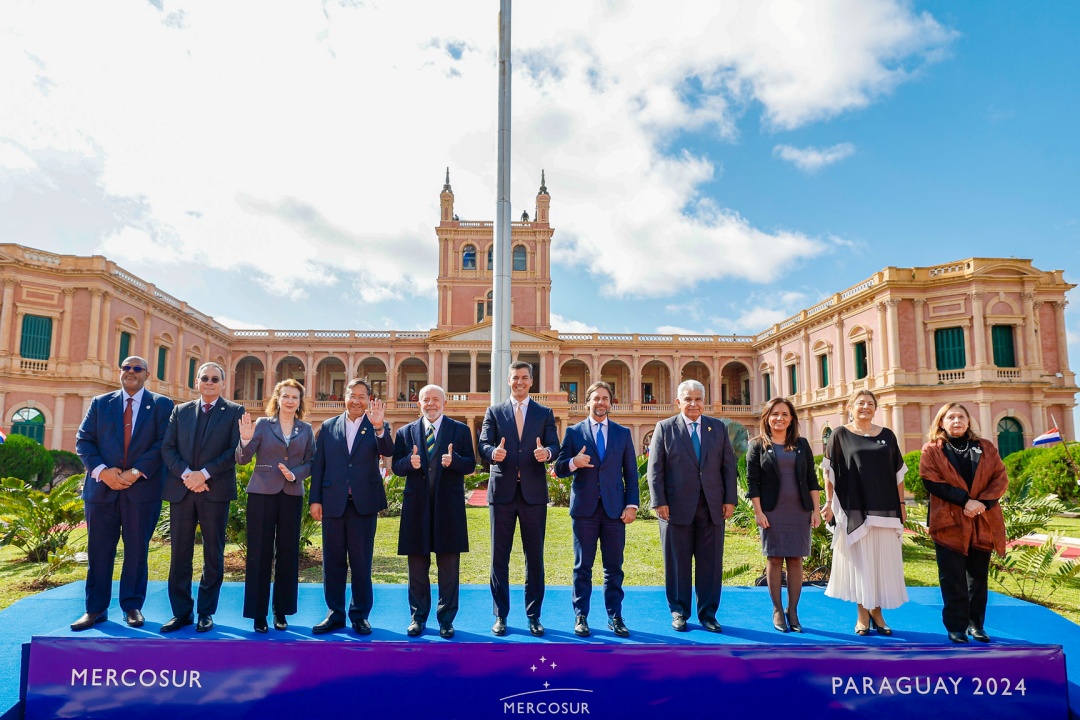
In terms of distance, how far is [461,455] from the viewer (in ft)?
16.0

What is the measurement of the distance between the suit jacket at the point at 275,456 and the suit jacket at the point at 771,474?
328 centimetres

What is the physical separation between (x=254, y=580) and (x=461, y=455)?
64.8 inches

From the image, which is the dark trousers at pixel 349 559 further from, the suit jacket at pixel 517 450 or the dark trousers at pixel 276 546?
the suit jacket at pixel 517 450

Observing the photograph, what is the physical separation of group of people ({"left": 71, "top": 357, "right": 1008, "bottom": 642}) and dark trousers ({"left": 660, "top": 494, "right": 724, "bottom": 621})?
1 centimetres

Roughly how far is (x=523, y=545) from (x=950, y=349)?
25296 mm

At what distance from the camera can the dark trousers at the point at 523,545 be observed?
15.2ft

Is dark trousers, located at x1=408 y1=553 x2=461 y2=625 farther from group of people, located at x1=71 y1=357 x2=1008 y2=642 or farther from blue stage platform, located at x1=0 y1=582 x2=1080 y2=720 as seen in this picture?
blue stage platform, located at x1=0 y1=582 x2=1080 y2=720

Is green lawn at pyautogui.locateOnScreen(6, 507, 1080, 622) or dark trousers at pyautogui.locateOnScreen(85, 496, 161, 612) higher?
dark trousers at pyautogui.locateOnScreen(85, 496, 161, 612)

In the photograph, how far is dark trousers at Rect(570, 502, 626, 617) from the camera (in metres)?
4.65

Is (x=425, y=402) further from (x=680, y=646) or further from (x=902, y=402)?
(x=902, y=402)

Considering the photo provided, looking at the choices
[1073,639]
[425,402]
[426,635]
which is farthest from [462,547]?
[1073,639]

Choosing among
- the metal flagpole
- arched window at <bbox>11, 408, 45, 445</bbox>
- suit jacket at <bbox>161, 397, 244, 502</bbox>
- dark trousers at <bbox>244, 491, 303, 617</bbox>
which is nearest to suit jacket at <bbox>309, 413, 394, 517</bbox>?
dark trousers at <bbox>244, 491, 303, 617</bbox>

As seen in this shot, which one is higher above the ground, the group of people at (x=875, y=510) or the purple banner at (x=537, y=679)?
the group of people at (x=875, y=510)

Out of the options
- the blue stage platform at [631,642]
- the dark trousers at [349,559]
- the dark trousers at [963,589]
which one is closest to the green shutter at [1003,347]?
the blue stage platform at [631,642]
